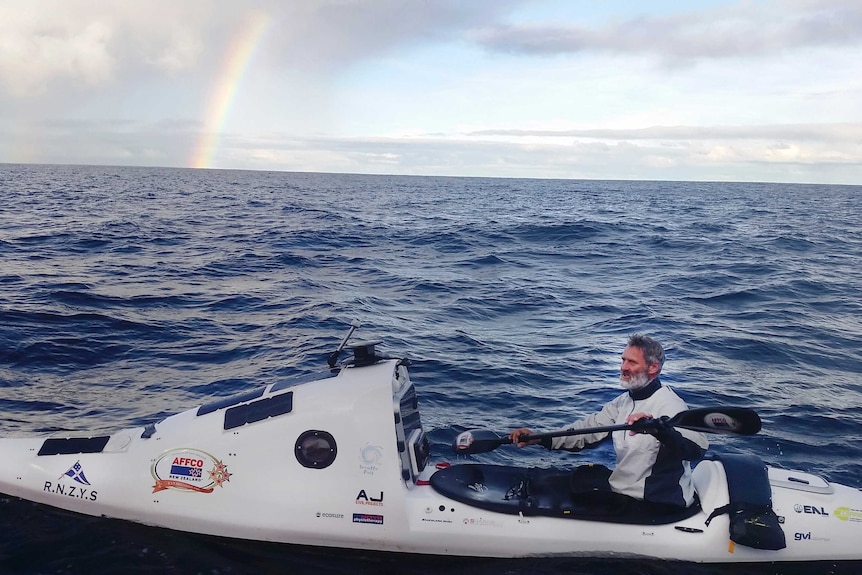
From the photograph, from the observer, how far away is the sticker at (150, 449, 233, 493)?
21.2ft

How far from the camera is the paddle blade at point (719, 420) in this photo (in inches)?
222

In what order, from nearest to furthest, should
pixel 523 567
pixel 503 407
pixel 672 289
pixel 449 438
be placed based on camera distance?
pixel 523 567
pixel 449 438
pixel 503 407
pixel 672 289

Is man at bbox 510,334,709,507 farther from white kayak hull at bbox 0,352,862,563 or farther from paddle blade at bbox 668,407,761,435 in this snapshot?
white kayak hull at bbox 0,352,862,563

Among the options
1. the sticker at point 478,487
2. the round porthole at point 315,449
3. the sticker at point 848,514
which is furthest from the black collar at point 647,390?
the round porthole at point 315,449

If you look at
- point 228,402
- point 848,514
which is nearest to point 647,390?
point 848,514

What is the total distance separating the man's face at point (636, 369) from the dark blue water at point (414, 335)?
162 cm

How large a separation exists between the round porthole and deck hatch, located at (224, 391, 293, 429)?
1.03ft

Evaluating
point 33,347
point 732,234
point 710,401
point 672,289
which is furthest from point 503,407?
point 732,234

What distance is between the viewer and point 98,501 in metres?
6.69

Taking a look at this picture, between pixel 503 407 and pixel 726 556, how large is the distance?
4724mm

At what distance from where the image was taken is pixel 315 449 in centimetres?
634

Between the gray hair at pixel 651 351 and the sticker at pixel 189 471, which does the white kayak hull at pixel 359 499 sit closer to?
the sticker at pixel 189 471

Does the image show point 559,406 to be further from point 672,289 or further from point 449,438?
point 672,289

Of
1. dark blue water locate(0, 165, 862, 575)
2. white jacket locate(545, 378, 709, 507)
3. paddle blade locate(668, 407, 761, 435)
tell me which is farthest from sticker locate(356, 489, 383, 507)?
paddle blade locate(668, 407, 761, 435)
